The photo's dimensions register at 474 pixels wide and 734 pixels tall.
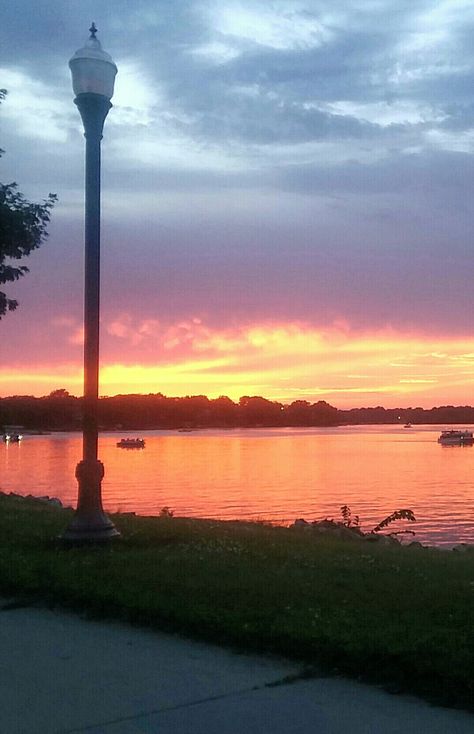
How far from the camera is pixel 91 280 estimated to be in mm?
11289

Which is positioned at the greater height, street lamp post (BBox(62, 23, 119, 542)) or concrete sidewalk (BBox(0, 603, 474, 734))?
street lamp post (BBox(62, 23, 119, 542))

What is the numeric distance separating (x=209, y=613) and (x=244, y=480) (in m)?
38.5

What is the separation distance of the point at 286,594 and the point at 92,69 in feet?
21.9

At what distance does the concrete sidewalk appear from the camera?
16.9ft

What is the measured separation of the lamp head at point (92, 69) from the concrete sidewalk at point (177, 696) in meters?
6.86

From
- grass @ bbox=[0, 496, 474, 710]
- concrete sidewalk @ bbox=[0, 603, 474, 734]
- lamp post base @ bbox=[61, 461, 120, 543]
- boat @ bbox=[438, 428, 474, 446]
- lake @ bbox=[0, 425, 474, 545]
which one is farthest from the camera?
boat @ bbox=[438, 428, 474, 446]

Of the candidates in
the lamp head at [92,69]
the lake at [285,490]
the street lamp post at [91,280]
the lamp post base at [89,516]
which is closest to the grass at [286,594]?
the lamp post base at [89,516]

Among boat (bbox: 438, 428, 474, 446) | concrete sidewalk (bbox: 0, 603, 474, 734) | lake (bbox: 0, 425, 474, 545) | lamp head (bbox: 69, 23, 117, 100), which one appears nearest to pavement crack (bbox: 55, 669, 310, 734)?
concrete sidewalk (bbox: 0, 603, 474, 734)

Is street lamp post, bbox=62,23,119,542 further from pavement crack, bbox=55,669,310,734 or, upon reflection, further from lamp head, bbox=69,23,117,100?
pavement crack, bbox=55,669,310,734

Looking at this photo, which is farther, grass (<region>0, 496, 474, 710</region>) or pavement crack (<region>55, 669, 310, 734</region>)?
grass (<region>0, 496, 474, 710</region>)

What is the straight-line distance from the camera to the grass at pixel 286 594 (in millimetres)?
6090

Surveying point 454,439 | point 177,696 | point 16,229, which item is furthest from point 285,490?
point 454,439

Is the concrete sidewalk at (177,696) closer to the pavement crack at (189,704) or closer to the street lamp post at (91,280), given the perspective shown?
the pavement crack at (189,704)

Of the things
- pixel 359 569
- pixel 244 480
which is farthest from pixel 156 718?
pixel 244 480
